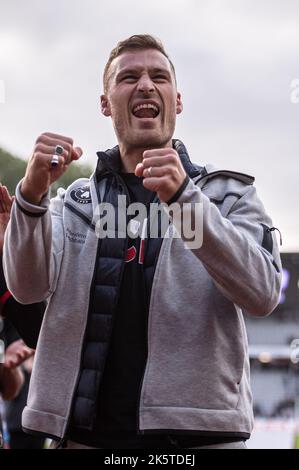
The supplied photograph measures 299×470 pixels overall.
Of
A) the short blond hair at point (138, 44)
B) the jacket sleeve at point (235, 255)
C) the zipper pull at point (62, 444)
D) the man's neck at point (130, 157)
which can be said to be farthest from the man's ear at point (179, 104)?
the zipper pull at point (62, 444)

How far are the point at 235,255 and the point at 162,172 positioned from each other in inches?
14.3

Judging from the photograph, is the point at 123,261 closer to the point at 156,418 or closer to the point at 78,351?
the point at 78,351

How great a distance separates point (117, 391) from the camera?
2754mm

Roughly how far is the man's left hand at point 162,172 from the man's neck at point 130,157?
21.7 inches

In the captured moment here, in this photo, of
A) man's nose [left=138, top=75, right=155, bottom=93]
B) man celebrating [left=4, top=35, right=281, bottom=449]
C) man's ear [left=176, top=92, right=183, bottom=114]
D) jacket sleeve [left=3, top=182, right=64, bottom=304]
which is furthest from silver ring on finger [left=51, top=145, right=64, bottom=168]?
man's ear [left=176, top=92, right=183, bottom=114]

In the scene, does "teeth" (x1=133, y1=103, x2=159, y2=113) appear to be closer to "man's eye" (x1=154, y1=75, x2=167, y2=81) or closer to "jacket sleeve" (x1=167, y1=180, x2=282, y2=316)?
"man's eye" (x1=154, y1=75, x2=167, y2=81)

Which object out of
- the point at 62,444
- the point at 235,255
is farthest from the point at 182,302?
the point at 62,444

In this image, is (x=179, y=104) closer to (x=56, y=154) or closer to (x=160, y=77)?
(x=160, y=77)

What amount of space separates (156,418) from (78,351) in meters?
0.37

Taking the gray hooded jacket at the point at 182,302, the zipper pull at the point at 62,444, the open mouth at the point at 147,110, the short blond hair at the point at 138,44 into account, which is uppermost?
the short blond hair at the point at 138,44

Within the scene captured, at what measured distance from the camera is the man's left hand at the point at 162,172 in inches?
99.5

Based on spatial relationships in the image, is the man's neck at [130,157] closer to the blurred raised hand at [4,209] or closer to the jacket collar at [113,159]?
the jacket collar at [113,159]

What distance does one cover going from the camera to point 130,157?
318cm
